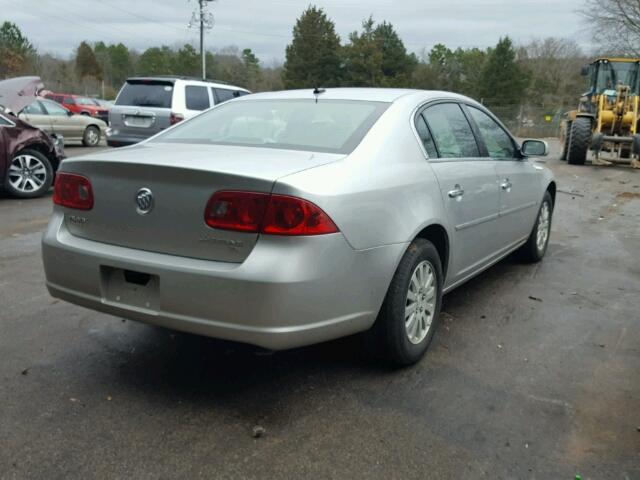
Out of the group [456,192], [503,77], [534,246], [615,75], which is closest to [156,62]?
[503,77]

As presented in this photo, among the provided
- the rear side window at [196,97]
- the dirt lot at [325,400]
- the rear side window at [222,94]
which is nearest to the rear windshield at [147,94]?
the rear side window at [196,97]

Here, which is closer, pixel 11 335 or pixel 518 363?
pixel 518 363

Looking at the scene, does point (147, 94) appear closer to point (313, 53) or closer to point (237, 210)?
point (237, 210)

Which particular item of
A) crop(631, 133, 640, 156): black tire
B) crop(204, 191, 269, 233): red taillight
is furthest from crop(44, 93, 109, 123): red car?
crop(204, 191, 269, 233): red taillight

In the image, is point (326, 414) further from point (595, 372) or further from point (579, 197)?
point (579, 197)

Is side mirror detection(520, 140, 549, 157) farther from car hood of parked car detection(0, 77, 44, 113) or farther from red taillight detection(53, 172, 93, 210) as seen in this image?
car hood of parked car detection(0, 77, 44, 113)

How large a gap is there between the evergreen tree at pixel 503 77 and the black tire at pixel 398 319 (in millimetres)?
56076

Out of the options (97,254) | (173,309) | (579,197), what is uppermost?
(97,254)

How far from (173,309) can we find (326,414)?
87cm

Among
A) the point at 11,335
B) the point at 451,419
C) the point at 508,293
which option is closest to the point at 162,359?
the point at 11,335

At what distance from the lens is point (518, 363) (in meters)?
3.60

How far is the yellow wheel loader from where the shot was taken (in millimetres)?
15930

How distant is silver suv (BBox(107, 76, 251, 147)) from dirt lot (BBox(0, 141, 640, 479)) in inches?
303

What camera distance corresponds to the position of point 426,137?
12.4 feet
